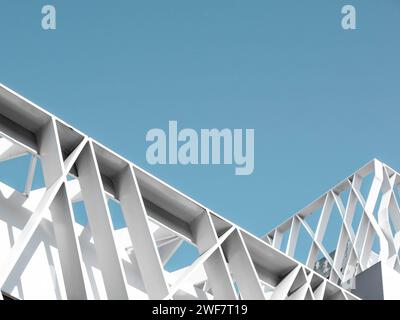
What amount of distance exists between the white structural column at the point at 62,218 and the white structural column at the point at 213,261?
3.11 metres

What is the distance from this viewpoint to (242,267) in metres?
14.6

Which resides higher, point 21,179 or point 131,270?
point 21,179

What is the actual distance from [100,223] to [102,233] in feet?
0.62

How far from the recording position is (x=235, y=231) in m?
14.8

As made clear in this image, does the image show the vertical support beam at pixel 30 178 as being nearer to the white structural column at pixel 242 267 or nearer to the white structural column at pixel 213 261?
the white structural column at pixel 213 261

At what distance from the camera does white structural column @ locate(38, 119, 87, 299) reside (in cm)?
1135

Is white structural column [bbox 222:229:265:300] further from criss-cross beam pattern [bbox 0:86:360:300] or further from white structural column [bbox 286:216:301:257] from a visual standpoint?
white structural column [bbox 286:216:301:257]

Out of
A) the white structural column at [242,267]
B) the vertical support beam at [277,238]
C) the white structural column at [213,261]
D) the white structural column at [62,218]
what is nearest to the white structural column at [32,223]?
the white structural column at [62,218]

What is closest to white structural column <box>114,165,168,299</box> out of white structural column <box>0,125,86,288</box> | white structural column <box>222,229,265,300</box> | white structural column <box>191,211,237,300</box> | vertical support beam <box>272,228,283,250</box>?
white structural column <box>0,125,86,288</box>
